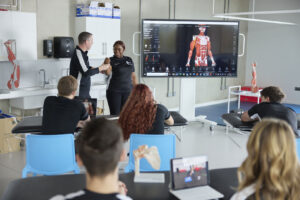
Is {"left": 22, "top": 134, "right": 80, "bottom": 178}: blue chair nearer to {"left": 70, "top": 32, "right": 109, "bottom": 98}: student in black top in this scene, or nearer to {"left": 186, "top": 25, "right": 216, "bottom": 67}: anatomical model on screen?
{"left": 70, "top": 32, "right": 109, "bottom": 98}: student in black top

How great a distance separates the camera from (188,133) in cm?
648

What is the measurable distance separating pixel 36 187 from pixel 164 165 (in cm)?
115

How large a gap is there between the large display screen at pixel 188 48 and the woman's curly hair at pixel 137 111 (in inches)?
130

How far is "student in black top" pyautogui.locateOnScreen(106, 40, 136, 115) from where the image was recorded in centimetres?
540

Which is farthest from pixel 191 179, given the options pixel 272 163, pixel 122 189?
pixel 272 163

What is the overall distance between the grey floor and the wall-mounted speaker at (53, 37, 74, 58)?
1.78 m

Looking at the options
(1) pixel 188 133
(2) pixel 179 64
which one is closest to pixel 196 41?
(2) pixel 179 64

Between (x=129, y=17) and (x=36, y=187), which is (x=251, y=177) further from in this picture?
(x=129, y=17)

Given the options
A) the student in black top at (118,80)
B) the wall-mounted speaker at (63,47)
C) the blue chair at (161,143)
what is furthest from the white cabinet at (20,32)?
the blue chair at (161,143)

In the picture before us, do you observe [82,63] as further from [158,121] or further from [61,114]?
[158,121]

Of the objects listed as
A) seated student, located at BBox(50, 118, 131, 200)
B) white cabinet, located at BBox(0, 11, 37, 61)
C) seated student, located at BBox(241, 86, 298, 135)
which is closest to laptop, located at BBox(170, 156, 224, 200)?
seated student, located at BBox(50, 118, 131, 200)

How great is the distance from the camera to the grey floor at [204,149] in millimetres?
4643

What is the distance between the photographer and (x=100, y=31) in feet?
21.1

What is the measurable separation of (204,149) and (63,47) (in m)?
2.86
